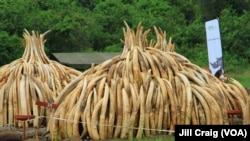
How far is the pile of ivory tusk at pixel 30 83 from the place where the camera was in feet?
47.2

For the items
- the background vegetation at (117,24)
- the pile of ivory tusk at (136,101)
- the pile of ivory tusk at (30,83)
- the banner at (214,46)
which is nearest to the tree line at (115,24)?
the background vegetation at (117,24)

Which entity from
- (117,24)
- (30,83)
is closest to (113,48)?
(117,24)

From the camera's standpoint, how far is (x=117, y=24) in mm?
42406

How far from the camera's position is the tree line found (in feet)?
113

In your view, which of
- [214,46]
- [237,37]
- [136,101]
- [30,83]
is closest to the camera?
[136,101]

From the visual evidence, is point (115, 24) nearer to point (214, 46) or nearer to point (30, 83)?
point (214, 46)

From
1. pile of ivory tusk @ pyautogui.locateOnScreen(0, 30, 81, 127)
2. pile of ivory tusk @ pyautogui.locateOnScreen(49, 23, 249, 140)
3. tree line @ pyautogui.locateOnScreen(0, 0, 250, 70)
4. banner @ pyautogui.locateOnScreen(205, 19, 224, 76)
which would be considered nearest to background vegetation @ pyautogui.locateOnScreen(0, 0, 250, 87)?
tree line @ pyautogui.locateOnScreen(0, 0, 250, 70)

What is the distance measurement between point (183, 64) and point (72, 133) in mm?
2725

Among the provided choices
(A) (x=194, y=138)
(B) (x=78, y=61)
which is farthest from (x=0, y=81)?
(B) (x=78, y=61)

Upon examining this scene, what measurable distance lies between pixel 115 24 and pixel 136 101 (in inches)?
1261

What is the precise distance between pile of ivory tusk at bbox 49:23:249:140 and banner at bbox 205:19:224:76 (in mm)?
4933

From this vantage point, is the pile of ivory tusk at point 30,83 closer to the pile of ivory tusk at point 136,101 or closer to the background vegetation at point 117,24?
the pile of ivory tusk at point 136,101

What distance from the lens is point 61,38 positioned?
37188 mm

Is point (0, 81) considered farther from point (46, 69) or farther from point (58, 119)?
point (58, 119)
